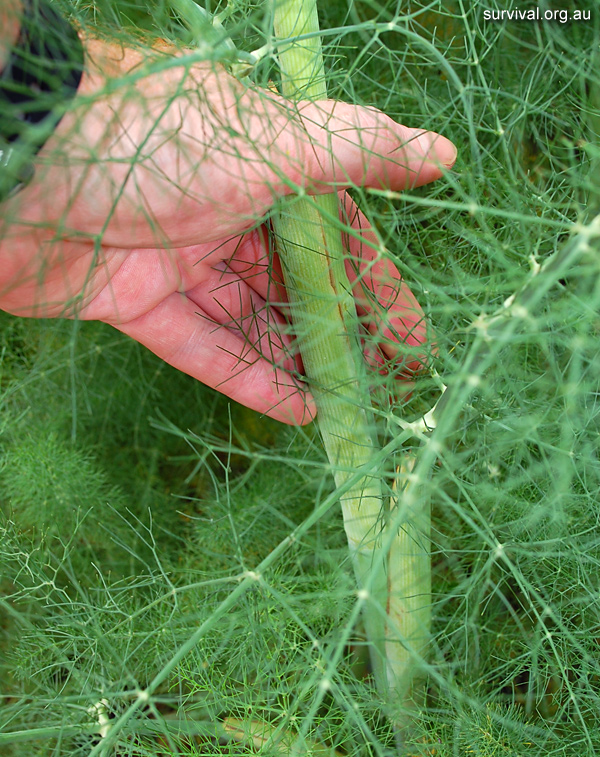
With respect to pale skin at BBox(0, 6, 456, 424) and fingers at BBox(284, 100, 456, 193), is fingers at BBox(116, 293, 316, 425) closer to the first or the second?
pale skin at BBox(0, 6, 456, 424)

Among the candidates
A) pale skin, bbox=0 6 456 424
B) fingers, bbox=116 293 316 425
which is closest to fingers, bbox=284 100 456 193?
pale skin, bbox=0 6 456 424

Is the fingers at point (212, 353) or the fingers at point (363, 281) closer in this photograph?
the fingers at point (363, 281)

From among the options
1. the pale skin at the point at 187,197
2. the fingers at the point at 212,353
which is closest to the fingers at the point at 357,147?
the pale skin at the point at 187,197

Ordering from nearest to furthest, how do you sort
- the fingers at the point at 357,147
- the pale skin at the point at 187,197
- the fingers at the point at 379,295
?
the pale skin at the point at 187,197 → the fingers at the point at 357,147 → the fingers at the point at 379,295

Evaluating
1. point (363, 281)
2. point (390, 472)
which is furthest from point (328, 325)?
point (390, 472)

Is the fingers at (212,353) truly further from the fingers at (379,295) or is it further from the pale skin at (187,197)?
the fingers at (379,295)

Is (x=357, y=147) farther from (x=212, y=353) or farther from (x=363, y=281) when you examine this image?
(x=212, y=353)

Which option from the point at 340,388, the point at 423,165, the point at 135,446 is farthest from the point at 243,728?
the point at 423,165
